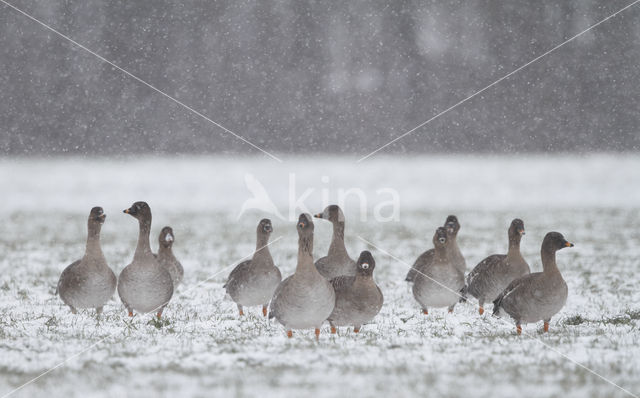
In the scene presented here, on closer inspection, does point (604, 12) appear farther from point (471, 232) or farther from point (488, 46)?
point (471, 232)

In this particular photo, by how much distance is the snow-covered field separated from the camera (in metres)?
5.97

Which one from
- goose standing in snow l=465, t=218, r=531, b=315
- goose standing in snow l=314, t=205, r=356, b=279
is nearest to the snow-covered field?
goose standing in snow l=465, t=218, r=531, b=315

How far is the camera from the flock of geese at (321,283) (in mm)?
8078

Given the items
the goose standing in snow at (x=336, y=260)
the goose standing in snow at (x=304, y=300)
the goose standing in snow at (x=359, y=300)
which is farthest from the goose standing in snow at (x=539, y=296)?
the goose standing in snow at (x=336, y=260)

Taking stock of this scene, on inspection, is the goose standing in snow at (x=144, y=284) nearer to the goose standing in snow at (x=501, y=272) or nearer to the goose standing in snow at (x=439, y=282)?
the goose standing in snow at (x=439, y=282)

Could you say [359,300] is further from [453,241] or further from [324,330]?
[453,241]

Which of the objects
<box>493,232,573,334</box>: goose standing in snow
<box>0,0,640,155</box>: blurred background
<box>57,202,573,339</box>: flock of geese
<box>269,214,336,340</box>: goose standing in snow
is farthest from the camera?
<box>0,0,640,155</box>: blurred background

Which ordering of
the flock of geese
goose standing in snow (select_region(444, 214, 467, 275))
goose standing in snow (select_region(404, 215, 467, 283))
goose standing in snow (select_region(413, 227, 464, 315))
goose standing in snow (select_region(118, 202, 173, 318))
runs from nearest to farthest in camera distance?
the flock of geese, goose standing in snow (select_region(118, 202, 173, 318)), goose standing in snow (select_region(413, 227, 464, 315)), goose standing in snow (select_region(404, 215, 467, 283)), goose standing in snow (select_region(444, 214, 467, 275))

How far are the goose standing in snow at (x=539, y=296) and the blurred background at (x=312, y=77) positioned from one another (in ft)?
174

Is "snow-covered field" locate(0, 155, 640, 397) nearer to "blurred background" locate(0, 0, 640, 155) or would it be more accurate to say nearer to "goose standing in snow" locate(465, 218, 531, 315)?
"goose standing in snow" locate(465, 218, 531, 315)

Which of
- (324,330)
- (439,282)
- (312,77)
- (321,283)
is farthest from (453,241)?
(312,77)

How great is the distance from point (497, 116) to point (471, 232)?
50.8 meters

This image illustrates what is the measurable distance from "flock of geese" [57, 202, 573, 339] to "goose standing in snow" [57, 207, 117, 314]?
0.01 m

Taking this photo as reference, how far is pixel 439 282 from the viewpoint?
32.1 ft
